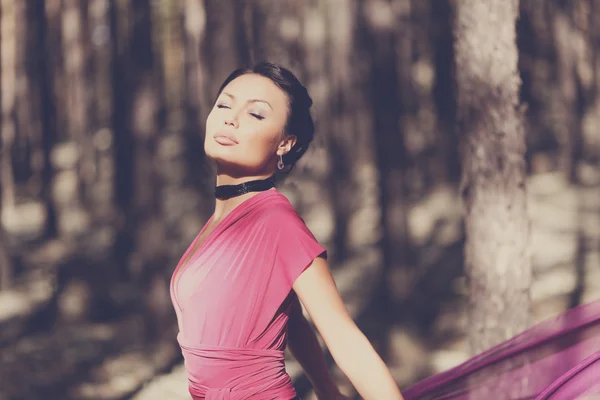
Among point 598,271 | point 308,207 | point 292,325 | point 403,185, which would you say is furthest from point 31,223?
point 292,325

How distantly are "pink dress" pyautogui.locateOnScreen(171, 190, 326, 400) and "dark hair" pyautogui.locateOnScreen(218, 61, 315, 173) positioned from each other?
24 centimetres

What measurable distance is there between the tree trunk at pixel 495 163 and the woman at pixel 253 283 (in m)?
1.52

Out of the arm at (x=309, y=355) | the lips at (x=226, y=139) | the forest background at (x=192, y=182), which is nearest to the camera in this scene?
the lips at (x=226, y=139)

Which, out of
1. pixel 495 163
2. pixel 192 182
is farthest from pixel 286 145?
pixel 192 182

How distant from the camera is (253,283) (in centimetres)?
174

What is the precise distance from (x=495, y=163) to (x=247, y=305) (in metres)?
1.79

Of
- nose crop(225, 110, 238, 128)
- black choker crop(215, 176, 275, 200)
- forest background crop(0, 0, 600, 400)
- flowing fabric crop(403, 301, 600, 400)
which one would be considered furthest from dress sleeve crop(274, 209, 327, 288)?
forest background crop(0, 0, 600, 400)

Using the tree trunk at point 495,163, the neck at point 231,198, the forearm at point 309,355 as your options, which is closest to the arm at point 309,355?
the forearm at point 309,355

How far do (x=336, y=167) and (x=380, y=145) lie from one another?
0.42 metres

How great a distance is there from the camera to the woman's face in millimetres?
1858

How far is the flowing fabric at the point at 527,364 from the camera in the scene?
7.22 feet

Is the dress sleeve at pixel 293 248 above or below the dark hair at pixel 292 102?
below

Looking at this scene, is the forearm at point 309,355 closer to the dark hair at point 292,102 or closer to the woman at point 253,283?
the woman at point 253,283

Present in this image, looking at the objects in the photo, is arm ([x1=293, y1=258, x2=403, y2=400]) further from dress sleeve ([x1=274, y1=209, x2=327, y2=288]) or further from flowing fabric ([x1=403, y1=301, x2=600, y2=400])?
flowing fabric ([x1=403, y1=301, x2=600, y2=400])
